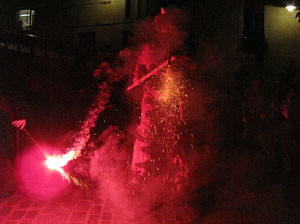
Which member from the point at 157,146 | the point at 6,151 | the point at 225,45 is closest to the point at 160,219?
the point at 157,146

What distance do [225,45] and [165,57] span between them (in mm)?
8581

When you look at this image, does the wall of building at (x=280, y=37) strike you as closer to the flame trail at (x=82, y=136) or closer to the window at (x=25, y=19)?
the flame trail at (x=82, y=136)

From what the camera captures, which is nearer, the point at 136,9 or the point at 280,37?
the point at 280,37

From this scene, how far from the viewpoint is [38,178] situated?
5434 mm

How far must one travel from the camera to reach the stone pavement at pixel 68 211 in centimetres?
395

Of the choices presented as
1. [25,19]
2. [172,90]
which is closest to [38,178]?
[172,90]

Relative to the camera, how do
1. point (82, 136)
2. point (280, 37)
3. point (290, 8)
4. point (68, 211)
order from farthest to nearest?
Result: point (280, 37) < point (290, 8) < point (82, 136) < point (68, 211)

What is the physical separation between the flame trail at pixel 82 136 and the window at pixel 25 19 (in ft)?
43.9

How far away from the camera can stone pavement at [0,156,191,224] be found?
395cm

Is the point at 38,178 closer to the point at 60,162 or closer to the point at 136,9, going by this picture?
the point at 60,162

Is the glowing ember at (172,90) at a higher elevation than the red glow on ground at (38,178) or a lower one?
higher

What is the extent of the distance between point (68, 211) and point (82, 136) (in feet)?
14.1

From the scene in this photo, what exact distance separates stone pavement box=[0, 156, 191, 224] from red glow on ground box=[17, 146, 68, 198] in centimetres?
20

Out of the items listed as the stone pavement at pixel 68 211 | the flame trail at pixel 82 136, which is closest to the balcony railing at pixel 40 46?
the flame trail at pixel 82 136
